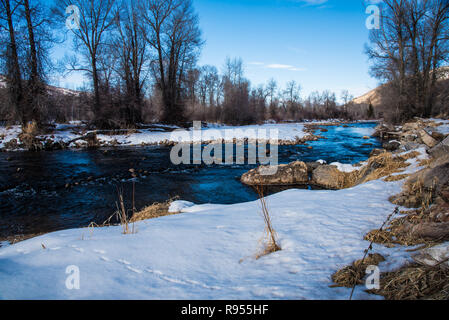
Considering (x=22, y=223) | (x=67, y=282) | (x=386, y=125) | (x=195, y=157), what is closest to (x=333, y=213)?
(x=67, y=282)

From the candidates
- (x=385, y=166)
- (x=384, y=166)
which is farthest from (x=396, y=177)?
(x=384, y=166)

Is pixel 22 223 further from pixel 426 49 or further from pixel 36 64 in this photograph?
pixel 426 49

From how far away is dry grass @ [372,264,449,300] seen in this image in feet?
5.02

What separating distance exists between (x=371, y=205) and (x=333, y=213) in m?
0.83

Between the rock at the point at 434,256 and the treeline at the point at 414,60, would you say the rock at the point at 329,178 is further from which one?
the treeline at the point at 414,60

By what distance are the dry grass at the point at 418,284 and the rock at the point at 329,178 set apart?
5.68m

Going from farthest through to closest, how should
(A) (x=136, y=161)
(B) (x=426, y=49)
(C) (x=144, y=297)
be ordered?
(B) (x=426, y=49) < (A) (x=136, y=161) < (C) (x=144, y=297)

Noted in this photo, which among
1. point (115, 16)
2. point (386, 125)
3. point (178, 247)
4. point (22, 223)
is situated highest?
point (115, 16)

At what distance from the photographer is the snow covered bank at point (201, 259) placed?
1792 millimetres

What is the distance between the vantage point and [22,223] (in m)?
5.12

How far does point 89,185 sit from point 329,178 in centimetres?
800
